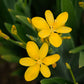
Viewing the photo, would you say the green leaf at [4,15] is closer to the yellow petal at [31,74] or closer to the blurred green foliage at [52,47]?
the blurred green foliage at [52,47]

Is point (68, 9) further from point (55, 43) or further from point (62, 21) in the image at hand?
point (55, 43)

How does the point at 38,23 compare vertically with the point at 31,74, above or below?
above

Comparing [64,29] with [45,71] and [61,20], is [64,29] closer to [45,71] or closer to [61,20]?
[61,20]

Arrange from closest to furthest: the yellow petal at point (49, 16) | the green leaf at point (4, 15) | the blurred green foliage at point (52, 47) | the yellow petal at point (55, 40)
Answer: the yellow petal at point (55, 40) → the yellow petal at point (49, 16) → the blurred green foliage at point (52, 47) → the green leaf at point (4, 15)

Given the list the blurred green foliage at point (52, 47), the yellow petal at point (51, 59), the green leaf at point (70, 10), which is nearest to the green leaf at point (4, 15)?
the blurred green foliage at point (52, 47)

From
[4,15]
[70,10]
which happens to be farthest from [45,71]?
[4,15]

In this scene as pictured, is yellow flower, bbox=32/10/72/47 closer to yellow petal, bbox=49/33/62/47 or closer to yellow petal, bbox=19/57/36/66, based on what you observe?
yellow petal, bbox=49/33/62/47

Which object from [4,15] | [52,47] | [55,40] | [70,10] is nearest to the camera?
[55,40]
